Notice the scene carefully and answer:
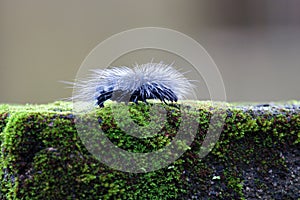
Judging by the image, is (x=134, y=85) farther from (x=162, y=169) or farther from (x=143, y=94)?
(x=162, y=169)

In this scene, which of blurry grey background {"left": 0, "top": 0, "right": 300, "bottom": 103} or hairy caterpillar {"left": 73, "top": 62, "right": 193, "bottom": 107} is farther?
blurry grey background {"left": 0, "top": 0, "right": 300, "bottom": 103}

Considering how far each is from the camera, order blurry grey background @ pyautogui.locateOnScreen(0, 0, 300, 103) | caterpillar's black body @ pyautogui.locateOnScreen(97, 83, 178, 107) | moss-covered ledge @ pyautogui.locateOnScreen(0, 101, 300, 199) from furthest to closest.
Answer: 1. blurry grey background @ pyautogui.locateOnScreen(0, 0, 300, 103)
2. caterpillar's black body @ pyautogui.locateOnScreen(97, 83, 178, 107)
3. moss-covered ledge @ pyautogui.locateOnScreen(0, 101, 300, 199)

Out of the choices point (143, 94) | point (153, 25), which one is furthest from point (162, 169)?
point (153, 25)

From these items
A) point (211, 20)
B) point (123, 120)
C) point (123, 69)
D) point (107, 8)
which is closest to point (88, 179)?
point (123, 120)

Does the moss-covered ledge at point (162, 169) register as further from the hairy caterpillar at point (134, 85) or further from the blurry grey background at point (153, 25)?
the blurry grey background at point (153, 25)

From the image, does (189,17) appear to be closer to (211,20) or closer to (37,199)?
(211,20)

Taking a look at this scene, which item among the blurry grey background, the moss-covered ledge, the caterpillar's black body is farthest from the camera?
the blurry grey background

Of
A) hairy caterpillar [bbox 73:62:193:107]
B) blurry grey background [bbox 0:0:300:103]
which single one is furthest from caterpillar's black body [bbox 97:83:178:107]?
blurry grey background [bbox 0:0:300:103]

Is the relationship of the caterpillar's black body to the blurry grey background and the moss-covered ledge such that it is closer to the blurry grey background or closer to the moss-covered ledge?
the moss-covered ledge
